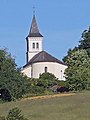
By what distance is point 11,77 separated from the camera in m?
69.1

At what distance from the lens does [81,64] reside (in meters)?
85.9

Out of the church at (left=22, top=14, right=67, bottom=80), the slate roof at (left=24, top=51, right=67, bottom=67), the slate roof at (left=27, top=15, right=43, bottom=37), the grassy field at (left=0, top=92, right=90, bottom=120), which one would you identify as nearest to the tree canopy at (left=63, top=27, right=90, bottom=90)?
the grassy field at (left=0, top=92, right=90, bottom=120)

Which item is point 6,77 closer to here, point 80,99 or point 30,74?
point 80,99

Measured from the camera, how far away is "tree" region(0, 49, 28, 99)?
68062mm

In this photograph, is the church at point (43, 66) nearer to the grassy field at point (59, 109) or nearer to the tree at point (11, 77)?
the tree at point (11, 77)

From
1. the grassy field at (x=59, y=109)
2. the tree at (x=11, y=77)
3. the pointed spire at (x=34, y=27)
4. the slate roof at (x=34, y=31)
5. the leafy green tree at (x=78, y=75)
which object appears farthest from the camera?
the pointed spire at (x=34, y=27)

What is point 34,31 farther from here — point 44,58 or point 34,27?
point 44,58

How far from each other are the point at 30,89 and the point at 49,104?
21.7 metres

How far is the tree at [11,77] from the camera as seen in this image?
68.1 meters

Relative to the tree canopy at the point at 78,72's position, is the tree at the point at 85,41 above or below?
above

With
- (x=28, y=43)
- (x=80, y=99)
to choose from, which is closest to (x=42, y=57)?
(x=28, y=43)

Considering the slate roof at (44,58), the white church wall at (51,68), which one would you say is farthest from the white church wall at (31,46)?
the white church wall at (51,68)

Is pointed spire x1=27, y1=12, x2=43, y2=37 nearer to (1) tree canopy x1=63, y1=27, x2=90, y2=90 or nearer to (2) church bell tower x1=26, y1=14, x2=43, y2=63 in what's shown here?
(2) church bell tower x1=26, y1=14, x2=43, y2=63

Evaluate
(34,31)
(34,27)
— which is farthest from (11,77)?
(34,27)
